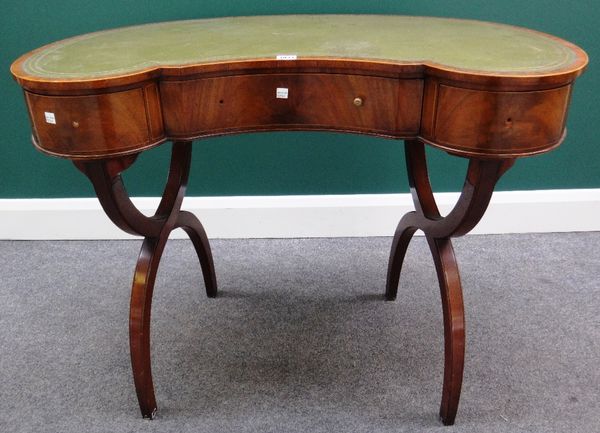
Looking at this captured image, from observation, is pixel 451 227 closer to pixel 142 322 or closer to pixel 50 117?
pixel 142 322

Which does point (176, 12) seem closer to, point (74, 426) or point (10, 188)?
point (10, 188)

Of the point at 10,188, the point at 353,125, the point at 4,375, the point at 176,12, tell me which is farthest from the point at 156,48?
the point at 10,188

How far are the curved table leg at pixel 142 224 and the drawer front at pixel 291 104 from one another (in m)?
0.16

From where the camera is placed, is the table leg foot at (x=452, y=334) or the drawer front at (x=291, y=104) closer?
the drawer front at (x=291, y=104)

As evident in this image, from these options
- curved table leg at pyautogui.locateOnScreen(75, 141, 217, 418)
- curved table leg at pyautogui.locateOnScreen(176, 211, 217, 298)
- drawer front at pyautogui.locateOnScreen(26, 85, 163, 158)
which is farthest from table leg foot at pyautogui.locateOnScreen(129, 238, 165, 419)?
drawer front at pyautogui.locateOnScreen(26, 85, 163, 158)

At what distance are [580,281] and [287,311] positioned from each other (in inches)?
37.2

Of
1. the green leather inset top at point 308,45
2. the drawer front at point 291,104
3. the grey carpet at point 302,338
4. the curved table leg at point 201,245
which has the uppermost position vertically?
the green leather inset top at point 308,45

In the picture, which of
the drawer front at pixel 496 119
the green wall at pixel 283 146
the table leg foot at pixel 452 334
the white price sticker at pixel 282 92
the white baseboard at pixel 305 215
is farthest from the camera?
the white baseboard at pixel 305 215

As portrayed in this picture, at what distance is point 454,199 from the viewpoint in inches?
78.7

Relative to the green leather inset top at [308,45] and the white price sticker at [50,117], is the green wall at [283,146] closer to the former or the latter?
the green leather inset top at [308,45]

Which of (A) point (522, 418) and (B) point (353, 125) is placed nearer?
(B) point (353, 125)

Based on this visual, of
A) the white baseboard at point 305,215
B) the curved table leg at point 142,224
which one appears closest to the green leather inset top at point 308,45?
the curved table leg at point 142,224

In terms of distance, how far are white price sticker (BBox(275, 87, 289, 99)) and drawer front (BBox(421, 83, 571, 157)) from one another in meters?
0.27

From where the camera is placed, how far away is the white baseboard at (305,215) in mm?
2012
